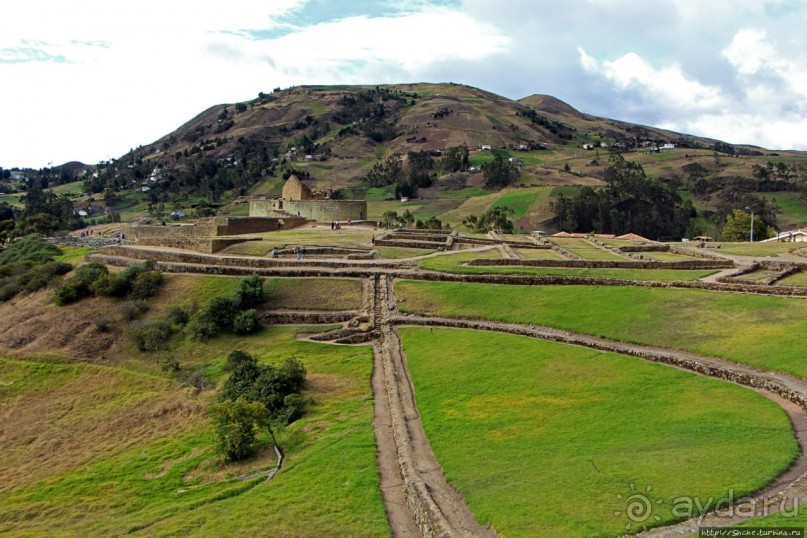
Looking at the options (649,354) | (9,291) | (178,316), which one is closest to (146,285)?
(178,316)

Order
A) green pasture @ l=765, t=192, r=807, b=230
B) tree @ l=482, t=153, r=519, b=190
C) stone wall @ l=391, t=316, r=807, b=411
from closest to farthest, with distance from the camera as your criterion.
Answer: stone wall @ l=391, t=316, r=807, b=411 < green pasture @ l=765, t=192, r=807, b=230 < tree @ l=482, t=153, r=519, b=190

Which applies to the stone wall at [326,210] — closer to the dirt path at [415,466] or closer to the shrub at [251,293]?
the shrub at [251,293]

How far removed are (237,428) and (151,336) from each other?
13.0 metres

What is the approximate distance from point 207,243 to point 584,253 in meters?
23.2

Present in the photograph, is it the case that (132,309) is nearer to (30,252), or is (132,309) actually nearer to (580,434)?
(580,434)

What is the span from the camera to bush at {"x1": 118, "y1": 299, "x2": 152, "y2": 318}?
30.6 meters

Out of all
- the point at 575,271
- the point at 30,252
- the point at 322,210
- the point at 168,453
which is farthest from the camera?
the point at 322,210

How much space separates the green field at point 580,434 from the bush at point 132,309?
14.9 metres

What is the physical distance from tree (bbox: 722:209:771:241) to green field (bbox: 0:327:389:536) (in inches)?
1893

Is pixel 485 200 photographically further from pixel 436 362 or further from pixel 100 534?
pixel 100 534

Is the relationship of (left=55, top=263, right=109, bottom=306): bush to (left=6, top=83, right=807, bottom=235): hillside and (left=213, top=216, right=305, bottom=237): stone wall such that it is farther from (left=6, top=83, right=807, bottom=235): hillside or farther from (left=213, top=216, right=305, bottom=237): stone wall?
(left=6, top=83, right=807, bottom=235): hillside

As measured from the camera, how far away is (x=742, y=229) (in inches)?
→ 2384

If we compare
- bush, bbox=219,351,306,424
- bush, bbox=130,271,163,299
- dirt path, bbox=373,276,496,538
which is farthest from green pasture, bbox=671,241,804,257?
bush, bbox=130,271,163,299

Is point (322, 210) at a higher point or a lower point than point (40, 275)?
higher
